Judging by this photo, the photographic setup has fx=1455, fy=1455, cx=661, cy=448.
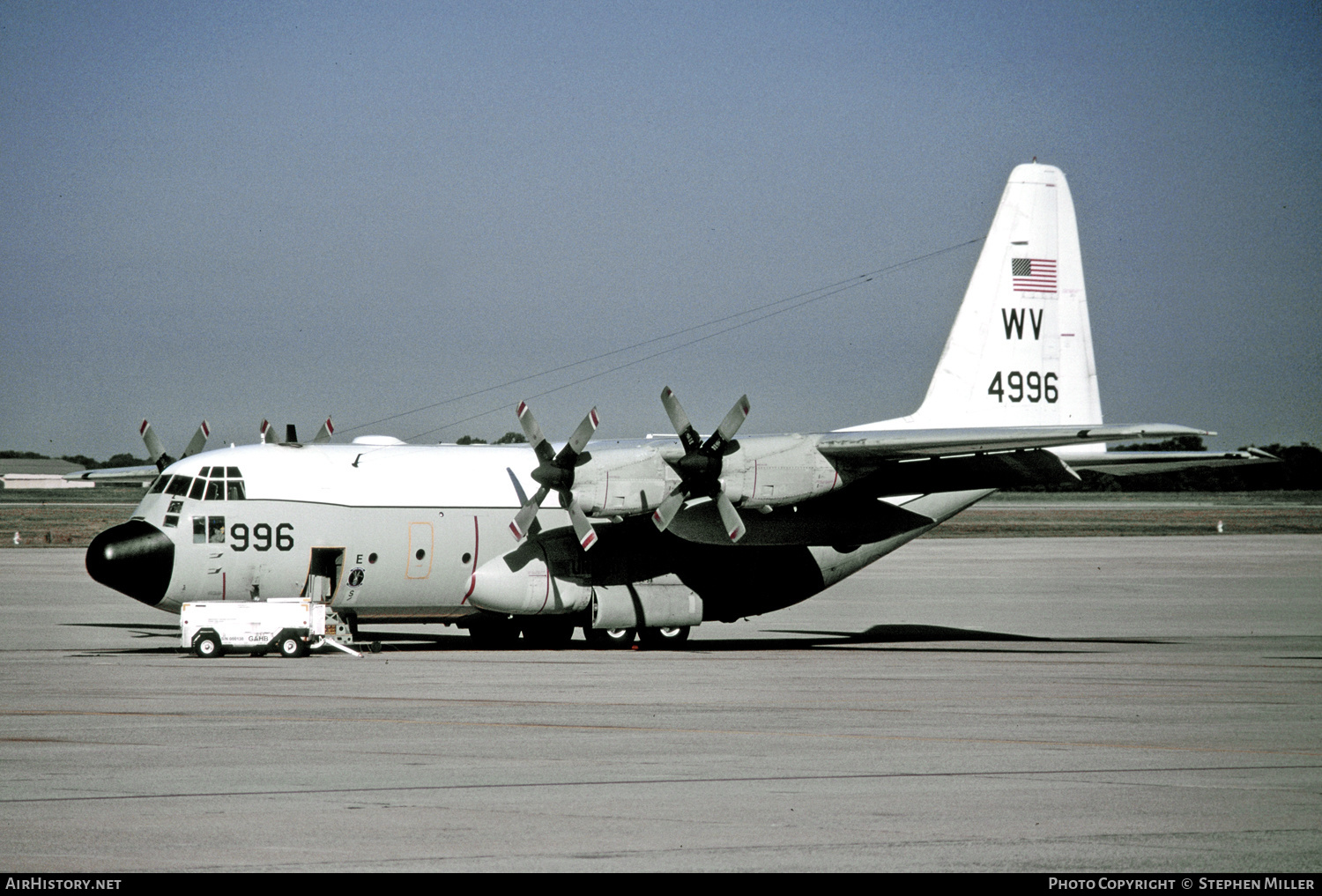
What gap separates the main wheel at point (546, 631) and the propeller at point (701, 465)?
Result: 139 inches

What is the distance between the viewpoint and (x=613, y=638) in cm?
2788

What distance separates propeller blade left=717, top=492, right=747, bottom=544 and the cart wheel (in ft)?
28.4

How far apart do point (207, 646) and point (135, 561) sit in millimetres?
1863

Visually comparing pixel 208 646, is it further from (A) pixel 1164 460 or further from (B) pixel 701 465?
(A) pixel 1164 460

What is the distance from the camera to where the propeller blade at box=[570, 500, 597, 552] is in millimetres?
24891

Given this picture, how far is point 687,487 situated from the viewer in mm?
25375

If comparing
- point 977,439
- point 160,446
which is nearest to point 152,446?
point 160,446

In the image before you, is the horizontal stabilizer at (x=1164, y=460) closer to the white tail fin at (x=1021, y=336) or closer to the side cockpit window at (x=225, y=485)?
the white tail fin at (x=1021, y=336)

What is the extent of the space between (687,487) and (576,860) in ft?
54.0

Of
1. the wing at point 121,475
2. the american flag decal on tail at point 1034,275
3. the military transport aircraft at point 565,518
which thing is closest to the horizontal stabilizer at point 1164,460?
the military transport aircraft at point 565,518

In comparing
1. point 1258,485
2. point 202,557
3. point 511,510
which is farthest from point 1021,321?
point 1258,485

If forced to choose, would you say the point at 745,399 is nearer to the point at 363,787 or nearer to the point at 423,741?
the point at 423,741

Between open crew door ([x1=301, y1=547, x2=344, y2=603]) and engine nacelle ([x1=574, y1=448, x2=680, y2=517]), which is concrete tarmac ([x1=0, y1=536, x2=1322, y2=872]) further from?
engine nacelle ([x1=574, y1=448, x2=680, y2=517])

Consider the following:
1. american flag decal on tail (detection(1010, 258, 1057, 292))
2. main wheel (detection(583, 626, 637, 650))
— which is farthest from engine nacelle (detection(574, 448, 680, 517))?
american flag decal on tail (detection(1010, 258, 1057, 292))
